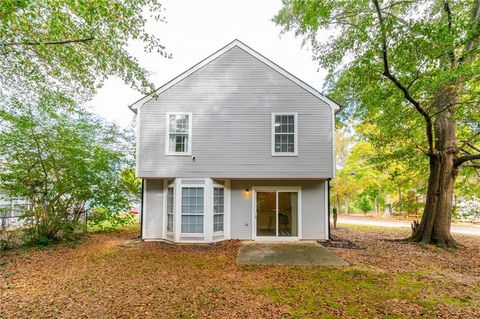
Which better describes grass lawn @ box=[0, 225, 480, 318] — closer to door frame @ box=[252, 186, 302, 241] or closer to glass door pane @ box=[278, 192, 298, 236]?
door frame @ box=[252, 186, 302, 241]

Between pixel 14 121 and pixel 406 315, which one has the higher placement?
pixel 14 121

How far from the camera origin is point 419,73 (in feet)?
25.8

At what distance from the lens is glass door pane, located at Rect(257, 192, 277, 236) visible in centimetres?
1009

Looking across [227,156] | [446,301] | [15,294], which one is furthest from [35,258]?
[446,301]

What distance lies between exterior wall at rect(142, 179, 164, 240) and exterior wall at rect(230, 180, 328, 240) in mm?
3053

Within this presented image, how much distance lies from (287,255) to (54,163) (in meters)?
9.02

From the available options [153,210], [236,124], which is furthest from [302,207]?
[153,210]

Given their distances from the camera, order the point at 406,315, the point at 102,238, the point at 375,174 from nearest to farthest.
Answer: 1. the point at 406,315
2. the point at 102,238
3. the point at 375,174

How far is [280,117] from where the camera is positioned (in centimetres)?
978

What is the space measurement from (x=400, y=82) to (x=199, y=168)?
797 centimetres

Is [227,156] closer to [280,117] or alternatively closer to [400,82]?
[280,117]

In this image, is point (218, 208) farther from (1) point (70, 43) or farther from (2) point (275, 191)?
(1) point (70, 43)

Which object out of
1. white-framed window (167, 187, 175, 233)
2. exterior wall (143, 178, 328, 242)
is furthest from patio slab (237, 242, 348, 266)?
white-framed window (167, 187, 175, 233)

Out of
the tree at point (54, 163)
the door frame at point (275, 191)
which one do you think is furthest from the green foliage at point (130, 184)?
the door frame at point (275, 191)
